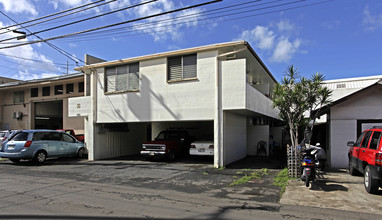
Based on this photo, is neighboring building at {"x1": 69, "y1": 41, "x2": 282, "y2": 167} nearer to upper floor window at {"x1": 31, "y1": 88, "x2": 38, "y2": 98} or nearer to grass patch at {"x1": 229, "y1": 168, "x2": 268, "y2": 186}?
grass patch at {"x1": 229, "y1": 168, "x2": 268, "y2": 186}

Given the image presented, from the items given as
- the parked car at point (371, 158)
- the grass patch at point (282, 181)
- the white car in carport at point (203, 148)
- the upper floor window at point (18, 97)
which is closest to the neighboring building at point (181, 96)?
the white car in carport at point (203, 148)

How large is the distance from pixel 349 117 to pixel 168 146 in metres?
8.32

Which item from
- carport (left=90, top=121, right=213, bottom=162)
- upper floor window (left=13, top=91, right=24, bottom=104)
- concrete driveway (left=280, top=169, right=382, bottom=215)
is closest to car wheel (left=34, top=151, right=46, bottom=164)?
carport (left=90, top=121, right=213, bottom=162)

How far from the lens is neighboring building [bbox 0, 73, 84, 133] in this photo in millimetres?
21141

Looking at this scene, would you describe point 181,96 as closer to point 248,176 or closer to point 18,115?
point 248,176

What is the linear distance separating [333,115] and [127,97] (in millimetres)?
9682

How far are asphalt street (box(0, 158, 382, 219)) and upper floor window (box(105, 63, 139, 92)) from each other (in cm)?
495

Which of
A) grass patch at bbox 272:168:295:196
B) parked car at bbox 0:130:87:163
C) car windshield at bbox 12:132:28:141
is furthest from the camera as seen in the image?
car windshield at bbox 12:132:28:141

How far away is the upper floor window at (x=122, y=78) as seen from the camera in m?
13.3

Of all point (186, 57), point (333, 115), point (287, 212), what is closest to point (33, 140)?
point (186, 57)

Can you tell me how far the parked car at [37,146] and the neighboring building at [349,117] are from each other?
13585mm

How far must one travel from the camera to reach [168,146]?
43.7 feet

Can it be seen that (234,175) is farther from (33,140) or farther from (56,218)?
(33,140)

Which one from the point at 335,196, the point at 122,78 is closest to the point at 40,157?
the point at 122,78
